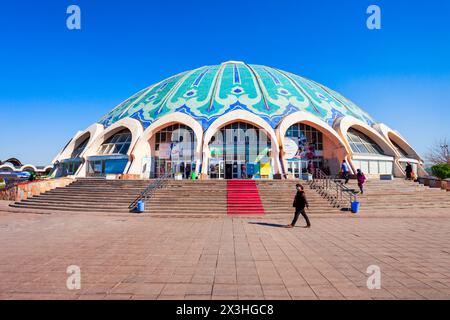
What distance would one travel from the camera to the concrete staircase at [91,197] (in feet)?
45.4

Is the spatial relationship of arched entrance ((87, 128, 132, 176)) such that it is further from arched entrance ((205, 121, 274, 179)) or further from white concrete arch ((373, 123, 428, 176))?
white concrete arch ((373, 123, 428, 176))

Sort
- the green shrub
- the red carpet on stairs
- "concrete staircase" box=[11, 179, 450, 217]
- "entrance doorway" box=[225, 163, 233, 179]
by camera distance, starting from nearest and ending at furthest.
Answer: the red carpet on stairs
"concrete staircase" box=[11, 179, 450, 217]
the green shrub
"entrance doorway" box=[225, 163, 233, 179]

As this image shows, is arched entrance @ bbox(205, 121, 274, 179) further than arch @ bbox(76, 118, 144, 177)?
No

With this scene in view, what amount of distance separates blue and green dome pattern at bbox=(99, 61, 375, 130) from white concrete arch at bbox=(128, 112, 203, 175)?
69 cm

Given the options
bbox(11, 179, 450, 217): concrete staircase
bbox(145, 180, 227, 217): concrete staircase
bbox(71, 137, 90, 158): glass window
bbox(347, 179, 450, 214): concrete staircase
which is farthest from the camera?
bbox(71, 137, 90, 158): glass window

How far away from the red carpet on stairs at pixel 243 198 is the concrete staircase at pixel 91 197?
555 cm

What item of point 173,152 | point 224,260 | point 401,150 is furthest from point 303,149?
point 224,260

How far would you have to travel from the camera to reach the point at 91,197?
15094 millimetres

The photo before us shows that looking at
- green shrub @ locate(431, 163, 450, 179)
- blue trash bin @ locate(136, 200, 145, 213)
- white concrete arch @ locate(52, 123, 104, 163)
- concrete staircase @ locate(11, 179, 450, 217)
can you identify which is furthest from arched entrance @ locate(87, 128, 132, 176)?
green shrub @ locate(431, 163, 450, 179)

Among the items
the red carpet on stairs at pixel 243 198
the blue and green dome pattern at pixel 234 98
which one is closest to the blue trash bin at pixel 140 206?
the red carpet on stairs at pixel 243 198

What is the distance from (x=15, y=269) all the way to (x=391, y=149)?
2992 centimetres

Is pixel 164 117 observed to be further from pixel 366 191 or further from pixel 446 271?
pixel 446 271

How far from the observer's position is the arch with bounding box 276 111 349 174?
23.2 metres

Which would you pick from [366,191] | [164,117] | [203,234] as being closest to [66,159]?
[164,117]
